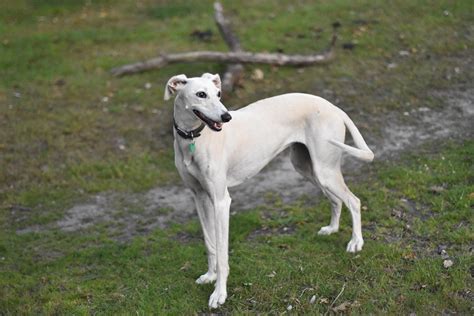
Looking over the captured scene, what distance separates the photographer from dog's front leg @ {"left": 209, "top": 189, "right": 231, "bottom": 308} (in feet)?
18.2

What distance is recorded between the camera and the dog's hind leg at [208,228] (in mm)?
5801

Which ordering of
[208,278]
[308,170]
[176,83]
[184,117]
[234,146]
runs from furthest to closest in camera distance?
[308,170], [208,278], [234,146], [176,83], [184,117]

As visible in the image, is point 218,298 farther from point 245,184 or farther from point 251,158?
point 245,184

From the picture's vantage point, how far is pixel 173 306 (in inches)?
224

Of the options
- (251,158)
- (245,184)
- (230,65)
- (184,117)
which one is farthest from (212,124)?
(230,65)

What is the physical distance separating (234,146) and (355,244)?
62.7 inches

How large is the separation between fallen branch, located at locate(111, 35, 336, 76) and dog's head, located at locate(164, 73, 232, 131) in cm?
558

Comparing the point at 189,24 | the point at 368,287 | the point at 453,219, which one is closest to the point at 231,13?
the point at 189,24

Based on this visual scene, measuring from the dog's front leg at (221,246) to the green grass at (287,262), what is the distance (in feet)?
0.39

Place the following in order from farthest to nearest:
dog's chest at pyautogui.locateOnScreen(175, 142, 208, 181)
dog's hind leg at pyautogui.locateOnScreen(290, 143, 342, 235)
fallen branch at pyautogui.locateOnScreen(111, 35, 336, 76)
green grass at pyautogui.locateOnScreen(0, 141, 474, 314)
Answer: fallen branch at pyautogui.locateOnScreen(111, 35, 336, 76) < dog's hind leg at pyautogui.locateOnScreen(290, 143, 342, 235) < green grass at pyautogui.locateOnScreen(0, 141, 474, 314) < dog's chest at pyautogui.locateOnScreen(175, 142, 208, 181)

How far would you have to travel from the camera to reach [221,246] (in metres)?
5.58

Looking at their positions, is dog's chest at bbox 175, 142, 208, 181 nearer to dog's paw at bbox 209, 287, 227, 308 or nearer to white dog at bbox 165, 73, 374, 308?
white dog at bbox 165, 73, 374, 308

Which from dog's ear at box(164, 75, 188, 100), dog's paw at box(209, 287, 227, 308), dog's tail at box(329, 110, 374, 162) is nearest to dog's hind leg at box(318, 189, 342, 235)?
dog's tail at box(329, 110, 374, 162)

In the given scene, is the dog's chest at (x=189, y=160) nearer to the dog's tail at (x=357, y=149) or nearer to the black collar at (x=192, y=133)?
the black collar at (x=192, y=133)
